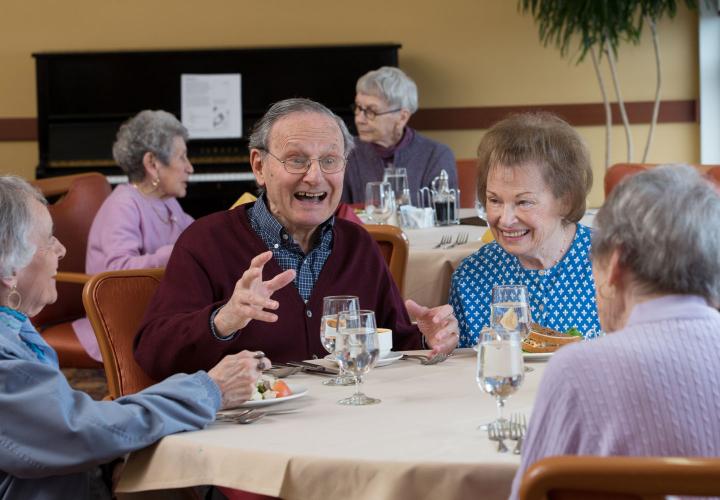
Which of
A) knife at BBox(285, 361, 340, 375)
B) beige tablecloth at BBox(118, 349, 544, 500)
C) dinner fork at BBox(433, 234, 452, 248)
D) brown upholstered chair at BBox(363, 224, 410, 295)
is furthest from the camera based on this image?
dinner fork at BBox(433, 234, 452, 248)

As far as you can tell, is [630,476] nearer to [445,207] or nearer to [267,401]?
[267,401]

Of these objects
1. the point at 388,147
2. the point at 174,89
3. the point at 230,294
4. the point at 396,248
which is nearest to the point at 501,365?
the point at 230,294

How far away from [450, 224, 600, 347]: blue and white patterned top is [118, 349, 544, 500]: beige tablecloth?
623 millimetres

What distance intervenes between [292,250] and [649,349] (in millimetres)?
1301

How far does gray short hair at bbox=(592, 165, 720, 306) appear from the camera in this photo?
55.8 inches

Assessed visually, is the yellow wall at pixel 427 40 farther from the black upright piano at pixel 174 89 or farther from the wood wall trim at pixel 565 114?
the black upright piano at pixel 174 89

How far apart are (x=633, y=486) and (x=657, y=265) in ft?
1.16

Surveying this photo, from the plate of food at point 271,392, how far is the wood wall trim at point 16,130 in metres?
6.02

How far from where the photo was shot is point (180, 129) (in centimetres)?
473

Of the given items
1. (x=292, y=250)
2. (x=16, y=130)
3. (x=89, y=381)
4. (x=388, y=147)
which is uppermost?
(x=16, y=130)

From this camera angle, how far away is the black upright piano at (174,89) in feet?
23.0

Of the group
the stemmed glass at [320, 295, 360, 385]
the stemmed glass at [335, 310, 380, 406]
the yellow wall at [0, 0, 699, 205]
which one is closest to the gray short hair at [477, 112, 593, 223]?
the stemmed glass at [320, 295, 360, 385]

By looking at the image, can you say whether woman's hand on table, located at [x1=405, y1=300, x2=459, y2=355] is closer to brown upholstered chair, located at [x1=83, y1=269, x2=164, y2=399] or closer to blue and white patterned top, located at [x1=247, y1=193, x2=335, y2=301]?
blue and white patterned top, located at [x1=247, y1=193, x2=335, y2=301]

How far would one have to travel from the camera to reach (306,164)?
2.60 meters
